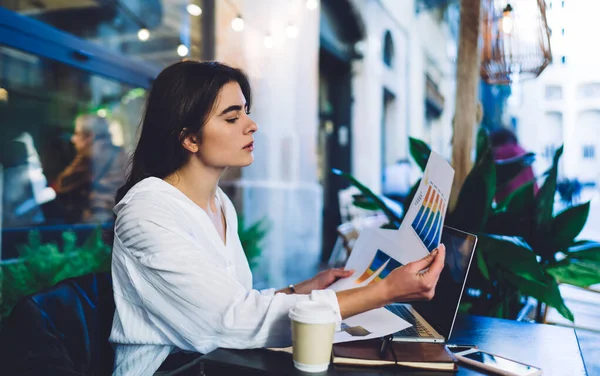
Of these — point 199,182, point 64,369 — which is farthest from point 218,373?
point 199,182

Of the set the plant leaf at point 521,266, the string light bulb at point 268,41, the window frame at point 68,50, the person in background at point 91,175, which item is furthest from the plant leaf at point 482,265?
the string light bulb at point 268,41

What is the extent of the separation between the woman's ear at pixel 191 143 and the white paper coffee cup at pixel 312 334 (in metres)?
0.63

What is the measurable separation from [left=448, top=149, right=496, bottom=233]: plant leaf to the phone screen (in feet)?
2.83

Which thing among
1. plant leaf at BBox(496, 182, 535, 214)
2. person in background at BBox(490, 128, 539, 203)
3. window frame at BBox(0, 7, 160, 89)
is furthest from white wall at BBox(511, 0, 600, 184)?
window frame at BBox(0, 7, 160, 89)

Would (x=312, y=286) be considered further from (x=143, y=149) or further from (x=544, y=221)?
(x=544, y=221)

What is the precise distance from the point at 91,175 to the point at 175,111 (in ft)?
8.17

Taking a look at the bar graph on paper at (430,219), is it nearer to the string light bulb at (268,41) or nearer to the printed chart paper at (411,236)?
the printed chart paper at (411,236)

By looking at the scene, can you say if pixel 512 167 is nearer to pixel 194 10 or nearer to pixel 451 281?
pixel 451 281

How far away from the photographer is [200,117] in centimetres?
126

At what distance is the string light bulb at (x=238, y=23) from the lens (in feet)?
13.4

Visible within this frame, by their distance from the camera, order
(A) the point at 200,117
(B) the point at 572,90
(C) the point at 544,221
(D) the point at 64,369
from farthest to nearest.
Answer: (B) the point at 572,90 → (C) the point at 544,221 → (A) the point at 200,117 → (D) the point at 64,369

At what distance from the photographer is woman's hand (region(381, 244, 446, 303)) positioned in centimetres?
89

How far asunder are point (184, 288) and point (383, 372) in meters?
0.40

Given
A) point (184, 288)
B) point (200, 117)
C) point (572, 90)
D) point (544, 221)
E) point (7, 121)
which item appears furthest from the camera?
point (572, 90)
